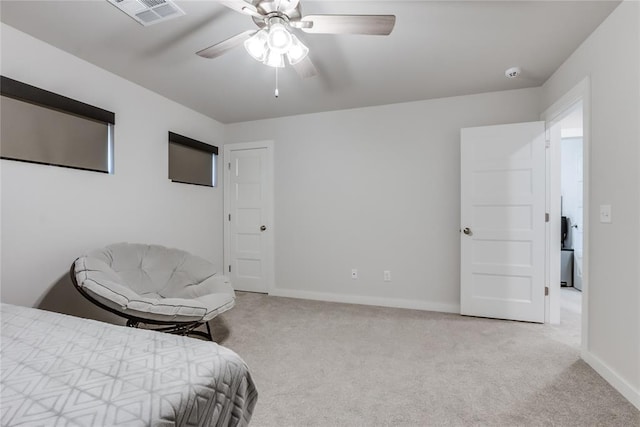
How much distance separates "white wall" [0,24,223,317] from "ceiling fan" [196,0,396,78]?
166cm

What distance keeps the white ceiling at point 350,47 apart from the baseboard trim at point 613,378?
227 centimetres

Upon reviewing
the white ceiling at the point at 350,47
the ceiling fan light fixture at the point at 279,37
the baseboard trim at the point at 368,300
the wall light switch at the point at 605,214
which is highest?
the white ceiling at the point at 350,47

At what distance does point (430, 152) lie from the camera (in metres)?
3.47

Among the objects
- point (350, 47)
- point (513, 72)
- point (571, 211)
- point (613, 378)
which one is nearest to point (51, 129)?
point (350, 47)

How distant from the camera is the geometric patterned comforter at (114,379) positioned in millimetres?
705

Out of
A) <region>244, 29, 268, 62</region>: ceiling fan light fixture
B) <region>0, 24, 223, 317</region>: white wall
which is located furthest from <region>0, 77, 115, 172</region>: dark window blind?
<region>244, 29, 268, 62</region>: ceiling fan light fixture

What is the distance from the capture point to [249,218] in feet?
13.9

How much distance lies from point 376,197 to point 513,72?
1.78 m

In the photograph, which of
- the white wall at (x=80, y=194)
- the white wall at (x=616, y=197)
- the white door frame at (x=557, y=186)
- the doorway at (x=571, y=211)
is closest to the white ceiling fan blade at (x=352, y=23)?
the white wall at (x=616, y=197)

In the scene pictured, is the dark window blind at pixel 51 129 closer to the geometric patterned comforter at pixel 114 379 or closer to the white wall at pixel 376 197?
the geometric patterned comforter at pixel 114 379

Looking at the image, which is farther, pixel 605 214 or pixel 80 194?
pixel 80 194

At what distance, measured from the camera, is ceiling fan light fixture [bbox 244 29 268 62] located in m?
1.66

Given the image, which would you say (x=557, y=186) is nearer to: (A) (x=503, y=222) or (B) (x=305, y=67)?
(A) (x=503, y=222)

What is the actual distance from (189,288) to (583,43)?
370 cm
